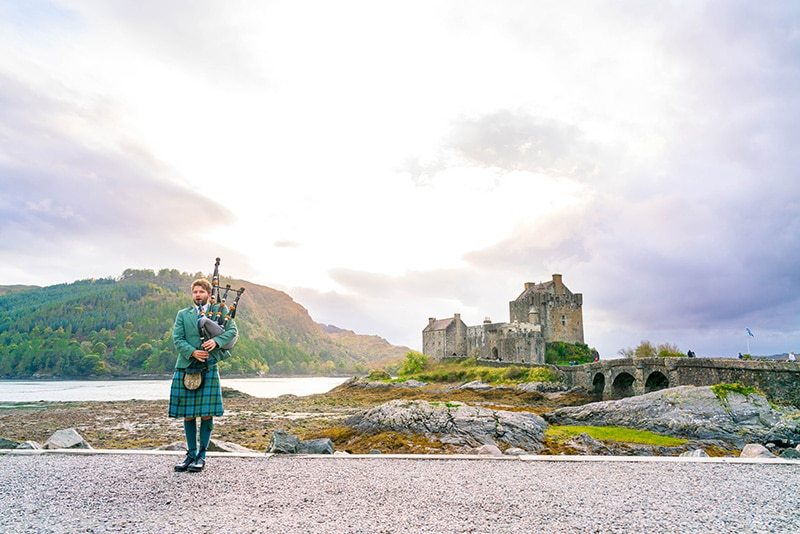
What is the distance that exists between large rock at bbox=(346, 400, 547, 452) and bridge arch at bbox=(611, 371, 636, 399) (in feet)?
79.1

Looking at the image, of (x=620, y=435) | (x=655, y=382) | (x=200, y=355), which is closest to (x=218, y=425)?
(x=620, y=435)

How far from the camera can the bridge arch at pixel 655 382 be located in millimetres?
35062

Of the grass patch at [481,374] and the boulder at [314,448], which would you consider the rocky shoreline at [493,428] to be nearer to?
the boulder at [314,448]

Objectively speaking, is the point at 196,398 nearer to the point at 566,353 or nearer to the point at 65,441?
the point at 65,441

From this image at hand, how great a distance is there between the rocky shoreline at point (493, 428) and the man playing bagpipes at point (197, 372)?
191 centimetres

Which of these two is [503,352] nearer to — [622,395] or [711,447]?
[622,395]

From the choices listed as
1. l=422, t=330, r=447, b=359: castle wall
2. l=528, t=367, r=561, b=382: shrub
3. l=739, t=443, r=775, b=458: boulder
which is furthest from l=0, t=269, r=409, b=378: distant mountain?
l=739, t=443, r=775, b=458: boulder

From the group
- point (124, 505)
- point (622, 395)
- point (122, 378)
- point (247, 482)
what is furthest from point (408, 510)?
point (122, 378)

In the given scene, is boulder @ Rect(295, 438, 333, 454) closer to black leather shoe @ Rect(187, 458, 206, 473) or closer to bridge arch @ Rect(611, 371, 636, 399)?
black leather shoe @ Rect(187, 458, 206, 473)

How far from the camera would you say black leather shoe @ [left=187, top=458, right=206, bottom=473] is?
683 centimetres

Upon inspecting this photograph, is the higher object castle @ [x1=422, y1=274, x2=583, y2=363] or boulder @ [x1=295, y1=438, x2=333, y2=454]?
castle @ [x1=422, y1=274, x2=583, y2=363]

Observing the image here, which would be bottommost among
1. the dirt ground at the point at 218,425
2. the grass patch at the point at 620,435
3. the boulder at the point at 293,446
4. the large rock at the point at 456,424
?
the dirt ground at the point at 218,425

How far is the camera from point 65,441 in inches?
375

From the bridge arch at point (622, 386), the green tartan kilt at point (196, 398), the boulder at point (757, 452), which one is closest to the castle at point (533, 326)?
the bridge arch at point (622, 386)
